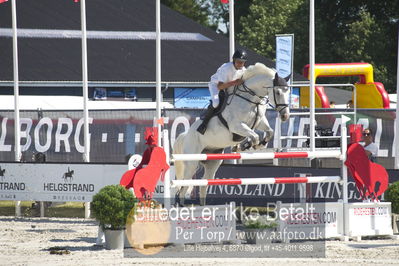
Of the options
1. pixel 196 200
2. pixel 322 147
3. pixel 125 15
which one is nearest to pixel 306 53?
pixel 125 15

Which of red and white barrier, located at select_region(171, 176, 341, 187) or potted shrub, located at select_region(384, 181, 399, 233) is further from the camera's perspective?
potted shrub, located at select_region(384, 181, 399, 233)

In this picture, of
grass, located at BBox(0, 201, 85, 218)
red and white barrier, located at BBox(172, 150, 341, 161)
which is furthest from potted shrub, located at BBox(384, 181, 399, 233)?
grass, located at BBox(0, 201, 85, 218)

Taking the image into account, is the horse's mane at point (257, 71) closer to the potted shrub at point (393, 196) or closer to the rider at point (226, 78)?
the rider at point (226, 78)

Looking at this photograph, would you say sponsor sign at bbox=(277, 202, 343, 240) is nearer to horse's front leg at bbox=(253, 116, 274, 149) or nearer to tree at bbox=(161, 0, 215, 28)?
horse's front leg at bbox=(253, 116, 274, 149)

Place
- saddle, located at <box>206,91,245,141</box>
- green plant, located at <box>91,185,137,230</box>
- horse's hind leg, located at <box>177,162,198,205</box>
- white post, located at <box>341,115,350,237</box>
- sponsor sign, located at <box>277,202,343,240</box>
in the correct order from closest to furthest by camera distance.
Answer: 1. green plant, located at <box>91,185,137,230</box>
2. sponsor sign, located at <box>277,202,343,240</box>
3. white post, located at <box>341,115,350,237</box>
4. saddle, located at <box>206,91,245,141</box>
5. horse's hind leg, located at <box>177,162,198,205</box>

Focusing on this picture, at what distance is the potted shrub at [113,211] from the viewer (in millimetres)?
11570

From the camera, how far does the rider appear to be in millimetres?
13023

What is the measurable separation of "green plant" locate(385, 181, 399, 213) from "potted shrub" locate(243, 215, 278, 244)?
2.12 metres

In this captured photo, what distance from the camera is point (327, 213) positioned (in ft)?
41.5

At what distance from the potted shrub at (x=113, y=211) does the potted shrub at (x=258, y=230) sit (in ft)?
5.08

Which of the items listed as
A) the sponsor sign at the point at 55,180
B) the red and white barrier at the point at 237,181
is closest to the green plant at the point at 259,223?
the red and white barrier at the point at 237,181

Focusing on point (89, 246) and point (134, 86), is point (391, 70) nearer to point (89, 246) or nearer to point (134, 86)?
point (134, 86)

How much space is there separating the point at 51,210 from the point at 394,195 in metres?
7.61

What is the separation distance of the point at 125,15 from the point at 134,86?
13.9 ft
